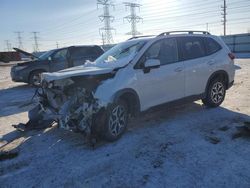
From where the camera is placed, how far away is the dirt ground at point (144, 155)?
387cm

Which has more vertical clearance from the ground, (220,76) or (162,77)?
(162,77)

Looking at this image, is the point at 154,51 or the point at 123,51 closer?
the point at 154,51

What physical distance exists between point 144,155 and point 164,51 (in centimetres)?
246

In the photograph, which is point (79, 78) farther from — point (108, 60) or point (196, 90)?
point (196, 90)

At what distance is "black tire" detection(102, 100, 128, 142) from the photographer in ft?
16.6

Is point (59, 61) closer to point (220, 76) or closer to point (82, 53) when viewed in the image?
point (82, 53)

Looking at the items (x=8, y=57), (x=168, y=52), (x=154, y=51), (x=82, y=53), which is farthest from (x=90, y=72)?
(x=8, y=57)

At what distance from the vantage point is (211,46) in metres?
7.12

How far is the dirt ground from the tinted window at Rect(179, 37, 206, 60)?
1.38 metres

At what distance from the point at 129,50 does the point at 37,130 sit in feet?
8.54

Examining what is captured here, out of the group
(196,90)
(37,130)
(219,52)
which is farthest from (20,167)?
(219,52)

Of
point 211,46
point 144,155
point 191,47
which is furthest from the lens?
point 211,46

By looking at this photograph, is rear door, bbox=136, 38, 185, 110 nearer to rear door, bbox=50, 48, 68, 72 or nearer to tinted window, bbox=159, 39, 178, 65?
tinted window, bbox=159, 39, 178, 65

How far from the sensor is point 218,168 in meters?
4.06
